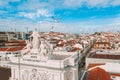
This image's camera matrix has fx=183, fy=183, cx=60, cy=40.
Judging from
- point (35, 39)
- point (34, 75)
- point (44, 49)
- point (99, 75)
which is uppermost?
point (35, 39)

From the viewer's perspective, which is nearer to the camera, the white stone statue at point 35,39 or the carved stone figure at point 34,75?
the carved stone figure at point 34,75

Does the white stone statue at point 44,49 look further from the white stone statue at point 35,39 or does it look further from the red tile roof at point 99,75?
the red tile roof at point 99,75

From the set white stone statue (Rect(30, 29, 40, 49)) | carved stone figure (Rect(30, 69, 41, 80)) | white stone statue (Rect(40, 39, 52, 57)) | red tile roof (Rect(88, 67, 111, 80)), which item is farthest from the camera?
red tile roof (Rect(88, 67, 111, 80))

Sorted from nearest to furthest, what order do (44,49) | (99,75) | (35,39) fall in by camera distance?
(44,49) < (35,39) < (99,75)

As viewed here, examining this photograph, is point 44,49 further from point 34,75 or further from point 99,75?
point 99,75

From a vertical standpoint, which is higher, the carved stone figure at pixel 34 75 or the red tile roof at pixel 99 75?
the carved stone figure at pixel 34 75

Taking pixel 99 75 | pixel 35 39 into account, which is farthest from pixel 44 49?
pixel 99 75

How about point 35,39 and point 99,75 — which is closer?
point 35,39

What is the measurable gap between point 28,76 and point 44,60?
10.4 feet

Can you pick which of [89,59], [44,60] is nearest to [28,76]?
[44,60]

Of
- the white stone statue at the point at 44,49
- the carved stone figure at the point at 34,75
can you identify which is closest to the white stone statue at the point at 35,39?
the white stone statue at the point at 44,49

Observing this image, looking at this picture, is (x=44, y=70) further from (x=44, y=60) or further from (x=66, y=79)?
(x=66, y=79)

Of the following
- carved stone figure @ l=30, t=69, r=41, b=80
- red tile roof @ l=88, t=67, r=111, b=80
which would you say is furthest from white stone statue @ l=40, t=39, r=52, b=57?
red tile roof @ l=88, t=67, r=111, b=80

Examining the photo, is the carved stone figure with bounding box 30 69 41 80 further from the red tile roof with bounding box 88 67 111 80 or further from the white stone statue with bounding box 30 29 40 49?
the red tile roof with bounding box 88 67 111 80
